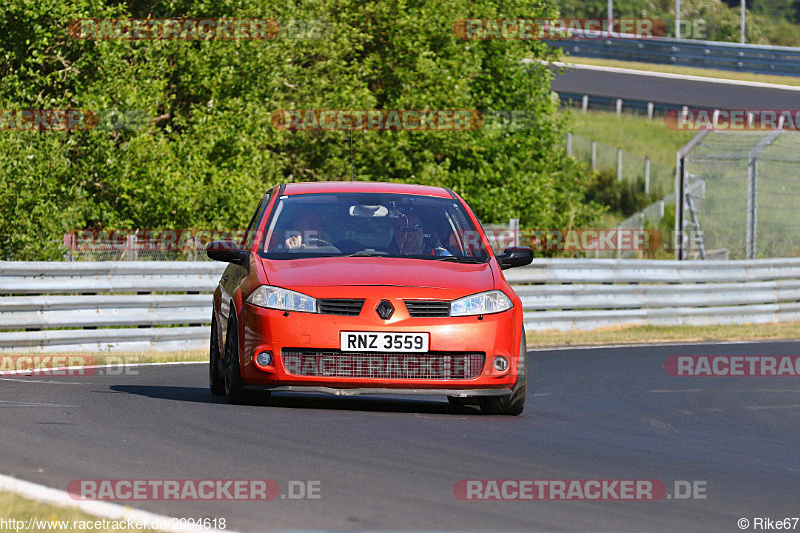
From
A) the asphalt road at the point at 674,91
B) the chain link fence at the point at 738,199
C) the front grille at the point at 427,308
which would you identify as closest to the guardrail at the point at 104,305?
the front grille at the point at 427,308

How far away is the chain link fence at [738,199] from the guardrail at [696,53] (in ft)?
48.2

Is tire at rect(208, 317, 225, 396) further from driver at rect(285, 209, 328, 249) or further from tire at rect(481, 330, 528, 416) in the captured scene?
tire at rect(481, 330, 528, 416)

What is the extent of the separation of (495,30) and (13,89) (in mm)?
14585

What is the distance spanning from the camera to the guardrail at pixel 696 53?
42059mm

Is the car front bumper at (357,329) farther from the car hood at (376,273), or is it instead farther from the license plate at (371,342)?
the car hood at (376,273)

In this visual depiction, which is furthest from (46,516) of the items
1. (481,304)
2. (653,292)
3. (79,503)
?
(653,292)

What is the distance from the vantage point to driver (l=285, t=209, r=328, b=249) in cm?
970

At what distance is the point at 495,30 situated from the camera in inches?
1389

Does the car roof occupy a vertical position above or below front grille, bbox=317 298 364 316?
above

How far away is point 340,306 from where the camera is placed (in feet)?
28.7

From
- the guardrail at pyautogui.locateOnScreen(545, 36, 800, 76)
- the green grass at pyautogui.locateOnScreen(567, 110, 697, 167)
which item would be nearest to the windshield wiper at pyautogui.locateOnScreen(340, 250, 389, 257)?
the guardrail at pyautogui.locateOnScreen(545, 36, 800, 76)

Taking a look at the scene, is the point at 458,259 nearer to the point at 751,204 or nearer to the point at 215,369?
the point at 215,369

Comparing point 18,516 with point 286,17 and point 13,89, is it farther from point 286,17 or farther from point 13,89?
point 286,17

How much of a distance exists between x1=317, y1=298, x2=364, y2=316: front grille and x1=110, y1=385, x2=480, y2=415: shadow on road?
3.00 feet
